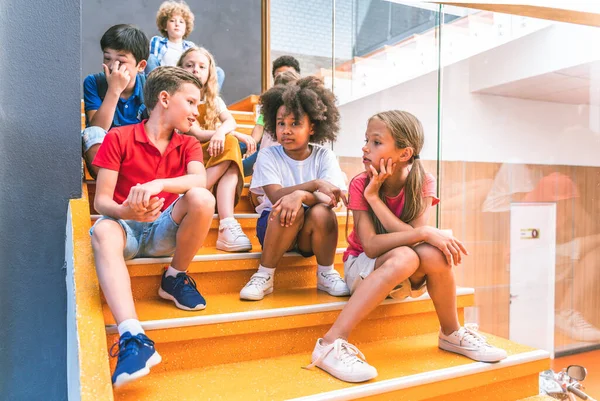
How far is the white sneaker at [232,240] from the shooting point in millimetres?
1702

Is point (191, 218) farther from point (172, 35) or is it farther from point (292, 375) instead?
point (172, 35)

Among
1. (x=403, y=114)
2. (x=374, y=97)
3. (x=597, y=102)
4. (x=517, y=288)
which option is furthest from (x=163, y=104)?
(x=517, y=288)

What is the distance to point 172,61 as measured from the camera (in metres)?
2.66

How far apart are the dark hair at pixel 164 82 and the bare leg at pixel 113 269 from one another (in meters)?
0.43

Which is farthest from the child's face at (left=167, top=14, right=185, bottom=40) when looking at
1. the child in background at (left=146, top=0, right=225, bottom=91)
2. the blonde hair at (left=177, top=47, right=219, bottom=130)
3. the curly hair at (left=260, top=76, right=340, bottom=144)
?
the curly hair at (left=260, top=76, right=340, bottom=144)

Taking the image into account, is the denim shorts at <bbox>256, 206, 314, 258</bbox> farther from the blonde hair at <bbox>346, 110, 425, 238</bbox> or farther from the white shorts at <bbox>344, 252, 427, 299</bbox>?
the blonde hair at <bbox>346, 110, 425, 238</bbox>

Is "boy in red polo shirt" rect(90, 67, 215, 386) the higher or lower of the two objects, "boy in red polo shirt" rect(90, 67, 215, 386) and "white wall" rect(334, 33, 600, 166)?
the lower

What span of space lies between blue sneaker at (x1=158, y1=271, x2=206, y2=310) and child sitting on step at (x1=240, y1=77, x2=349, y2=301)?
16cm

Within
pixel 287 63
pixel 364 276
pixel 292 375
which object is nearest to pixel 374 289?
pixel 364 276

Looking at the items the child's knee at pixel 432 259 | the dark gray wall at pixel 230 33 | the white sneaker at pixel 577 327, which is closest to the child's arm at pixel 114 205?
the child's knee at pixel 432 259

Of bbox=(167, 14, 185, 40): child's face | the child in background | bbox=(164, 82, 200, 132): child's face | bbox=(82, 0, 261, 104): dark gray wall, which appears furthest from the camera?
bbox=(82, 0, 261, 104): dark gray wall

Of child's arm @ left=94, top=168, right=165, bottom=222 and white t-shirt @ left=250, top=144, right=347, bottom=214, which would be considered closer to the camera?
child's arm @ left=94, top=168, right=165, bottom=222

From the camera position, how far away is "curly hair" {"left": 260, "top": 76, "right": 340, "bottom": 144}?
5.76 ft

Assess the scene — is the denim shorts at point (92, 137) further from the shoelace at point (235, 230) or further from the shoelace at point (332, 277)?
the shoelace at point (332, 277)
